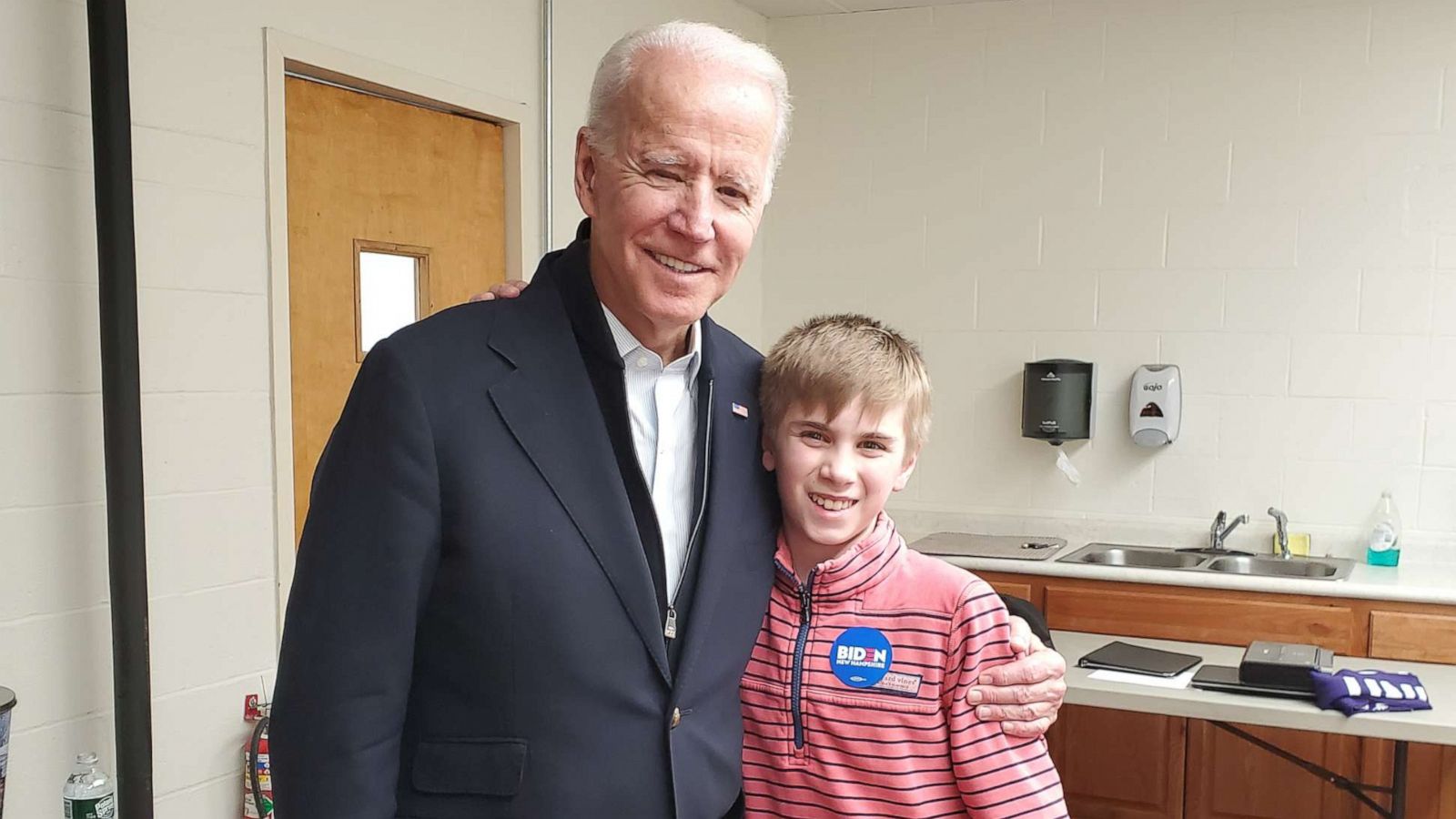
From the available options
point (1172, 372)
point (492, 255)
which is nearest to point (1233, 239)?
point (1172, 372)

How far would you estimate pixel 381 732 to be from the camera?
1254 mm

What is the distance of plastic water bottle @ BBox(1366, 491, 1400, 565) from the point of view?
404 centimetres

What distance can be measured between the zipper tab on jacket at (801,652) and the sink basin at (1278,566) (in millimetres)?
2809

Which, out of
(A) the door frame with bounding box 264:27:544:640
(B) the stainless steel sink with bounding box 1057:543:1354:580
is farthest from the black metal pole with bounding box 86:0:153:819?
(B) the stainless steel sink with bounding box 1057:543:1354:580

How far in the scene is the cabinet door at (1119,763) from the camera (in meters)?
3.78

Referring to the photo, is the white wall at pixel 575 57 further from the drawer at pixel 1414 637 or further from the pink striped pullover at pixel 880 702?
the drawer at pixel 1414 637

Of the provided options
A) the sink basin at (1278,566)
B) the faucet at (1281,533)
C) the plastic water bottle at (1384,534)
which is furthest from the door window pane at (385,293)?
the plastic water bottle at (1384,534)

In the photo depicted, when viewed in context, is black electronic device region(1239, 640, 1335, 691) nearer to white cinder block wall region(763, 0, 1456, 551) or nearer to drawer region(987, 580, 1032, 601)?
drawer region(987, 580, 1032, 601)

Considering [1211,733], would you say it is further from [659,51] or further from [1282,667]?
[659,51]

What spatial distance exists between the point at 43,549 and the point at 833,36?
356 cm

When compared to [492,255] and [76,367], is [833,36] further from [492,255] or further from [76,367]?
[76,367]

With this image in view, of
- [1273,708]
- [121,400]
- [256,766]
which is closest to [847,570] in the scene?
[1273,708]

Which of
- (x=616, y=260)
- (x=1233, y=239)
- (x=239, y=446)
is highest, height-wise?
(x=1233, y=239)

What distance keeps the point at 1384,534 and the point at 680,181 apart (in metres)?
3.54
